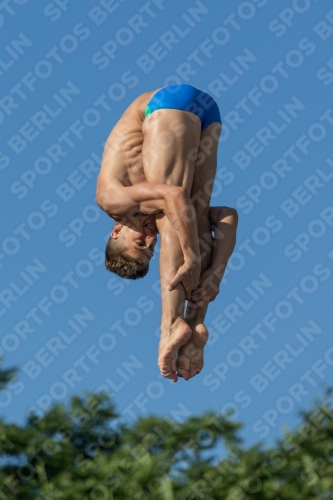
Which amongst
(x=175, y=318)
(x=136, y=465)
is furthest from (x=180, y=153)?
(x=136, y=465)

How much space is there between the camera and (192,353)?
8.56 metres

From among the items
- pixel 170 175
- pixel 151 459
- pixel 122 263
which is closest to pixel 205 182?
pixel 170 175

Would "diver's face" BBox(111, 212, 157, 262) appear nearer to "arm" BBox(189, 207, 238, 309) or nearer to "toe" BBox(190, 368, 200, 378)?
"arm" BBox(189, 207, 238, 309)

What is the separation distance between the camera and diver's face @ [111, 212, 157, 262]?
887cm

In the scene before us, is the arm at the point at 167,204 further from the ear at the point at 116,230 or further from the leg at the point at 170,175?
the ear at the point at 116,230

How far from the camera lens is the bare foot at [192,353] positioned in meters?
8.55

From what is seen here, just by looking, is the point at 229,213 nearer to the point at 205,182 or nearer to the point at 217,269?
the point at 205,182

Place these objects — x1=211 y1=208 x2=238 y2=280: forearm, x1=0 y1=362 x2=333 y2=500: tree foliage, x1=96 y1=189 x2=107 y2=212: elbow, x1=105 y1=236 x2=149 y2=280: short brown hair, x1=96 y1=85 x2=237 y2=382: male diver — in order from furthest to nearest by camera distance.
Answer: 1. x1=0 y1=362 x2=333 y2=500: tree foliage
2. x1=105 y1=236 x2=149 y2=280: short brown hair
3. x1=211 y1=208 x2=238 y2=280: forearm
4. x1=96 y1=189 x2=107 y2=212: elbow
5. x1=96 y1=85 x2=237 y2=382: male diver

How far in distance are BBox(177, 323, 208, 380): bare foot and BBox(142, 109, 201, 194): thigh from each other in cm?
119

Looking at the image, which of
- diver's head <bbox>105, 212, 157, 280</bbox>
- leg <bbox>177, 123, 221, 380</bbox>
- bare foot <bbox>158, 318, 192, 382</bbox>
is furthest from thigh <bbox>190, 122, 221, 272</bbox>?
bare foot <bbox>158, 318, 192, 382</bbox>

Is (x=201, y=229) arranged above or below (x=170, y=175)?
below

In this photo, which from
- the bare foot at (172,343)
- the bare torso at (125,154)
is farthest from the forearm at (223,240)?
the bare torso at (125,154)

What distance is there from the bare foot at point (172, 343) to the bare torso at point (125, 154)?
4.21ft

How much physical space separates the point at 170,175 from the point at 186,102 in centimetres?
67
